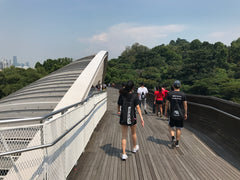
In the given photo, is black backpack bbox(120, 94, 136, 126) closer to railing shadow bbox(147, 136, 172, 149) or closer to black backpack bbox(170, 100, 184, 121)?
black backpack bbox(170, 100, 184, 121)

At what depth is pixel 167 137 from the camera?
5.63 m

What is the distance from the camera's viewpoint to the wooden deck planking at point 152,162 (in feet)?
10.9

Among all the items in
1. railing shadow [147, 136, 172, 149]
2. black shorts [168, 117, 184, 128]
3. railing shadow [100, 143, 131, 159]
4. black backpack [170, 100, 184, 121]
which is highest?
black backpack [170, 100, 184, 121]

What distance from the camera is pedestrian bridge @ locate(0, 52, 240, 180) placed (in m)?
1.96

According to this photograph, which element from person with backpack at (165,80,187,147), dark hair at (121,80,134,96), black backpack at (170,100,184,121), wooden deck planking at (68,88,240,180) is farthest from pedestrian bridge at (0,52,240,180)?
dark hair at (121,80,134,96)

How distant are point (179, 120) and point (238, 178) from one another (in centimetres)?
168

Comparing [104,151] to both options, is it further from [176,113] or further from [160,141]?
[176,113]

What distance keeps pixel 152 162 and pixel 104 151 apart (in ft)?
3.99

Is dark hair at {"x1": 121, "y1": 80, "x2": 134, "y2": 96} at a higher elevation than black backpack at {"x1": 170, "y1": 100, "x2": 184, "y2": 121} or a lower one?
higher

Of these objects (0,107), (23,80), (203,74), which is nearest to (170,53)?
(203,74)

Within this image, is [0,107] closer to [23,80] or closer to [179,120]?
[179,120]

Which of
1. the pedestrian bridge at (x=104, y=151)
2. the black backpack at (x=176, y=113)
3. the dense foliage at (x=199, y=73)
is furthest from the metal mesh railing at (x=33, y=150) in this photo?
the dense foliage at (x=199, y=73)

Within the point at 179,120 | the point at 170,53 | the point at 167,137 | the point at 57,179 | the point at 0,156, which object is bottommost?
the point at 167,137

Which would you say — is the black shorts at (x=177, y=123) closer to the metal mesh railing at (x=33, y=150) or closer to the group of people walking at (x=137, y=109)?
the group of people walking at (x=137, y=109)
